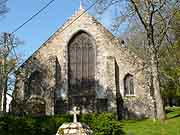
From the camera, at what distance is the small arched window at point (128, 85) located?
34.4 metres

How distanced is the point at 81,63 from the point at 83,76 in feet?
4.23

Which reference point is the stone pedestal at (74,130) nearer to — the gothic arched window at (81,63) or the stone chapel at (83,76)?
the stone chapel at (83,76)

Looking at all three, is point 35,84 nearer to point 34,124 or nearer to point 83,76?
point 83,76

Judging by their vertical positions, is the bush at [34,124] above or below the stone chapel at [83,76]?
below

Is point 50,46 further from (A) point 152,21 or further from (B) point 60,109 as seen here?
(A) point 152,21

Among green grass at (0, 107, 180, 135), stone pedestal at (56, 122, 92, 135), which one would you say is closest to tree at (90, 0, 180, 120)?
green grass at (0, 107, 180, 135)

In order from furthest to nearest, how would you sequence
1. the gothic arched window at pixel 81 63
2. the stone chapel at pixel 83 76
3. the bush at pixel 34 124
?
the gothic arched window at pixel 81 63 < the stone chapel at pixel 83 76 < the bush at pixel 34 124

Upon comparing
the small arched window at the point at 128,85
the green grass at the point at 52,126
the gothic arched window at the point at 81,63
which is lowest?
the green grass at the point at 52,126

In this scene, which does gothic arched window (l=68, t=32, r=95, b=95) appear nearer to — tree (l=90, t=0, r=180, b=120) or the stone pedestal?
tree (l=90, t=0, r=180, b=120)

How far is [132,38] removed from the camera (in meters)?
35.6

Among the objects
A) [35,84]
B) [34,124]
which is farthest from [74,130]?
[35,84]

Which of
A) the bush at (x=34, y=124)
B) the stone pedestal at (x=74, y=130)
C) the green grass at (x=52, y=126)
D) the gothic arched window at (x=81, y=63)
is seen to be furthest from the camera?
the gothic arched window at (x=81, y=63)

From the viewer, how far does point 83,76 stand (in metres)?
35.4

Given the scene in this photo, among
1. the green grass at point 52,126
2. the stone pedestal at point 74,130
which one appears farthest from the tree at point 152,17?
the stone pedestal at point 74,130
